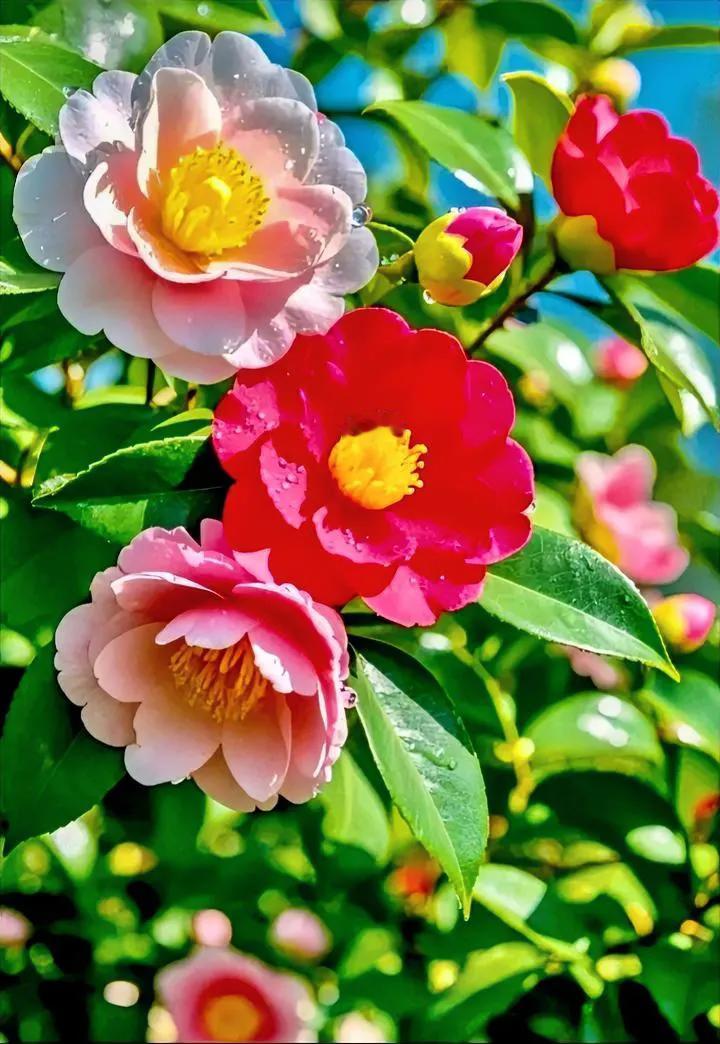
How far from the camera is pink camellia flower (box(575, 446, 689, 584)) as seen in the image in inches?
37.7

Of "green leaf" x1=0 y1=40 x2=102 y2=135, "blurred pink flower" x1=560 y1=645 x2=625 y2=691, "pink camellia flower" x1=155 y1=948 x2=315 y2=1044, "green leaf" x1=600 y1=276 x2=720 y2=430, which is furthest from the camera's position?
"blurred pink flower" x1=560 y1=645 x2=625 y2=691

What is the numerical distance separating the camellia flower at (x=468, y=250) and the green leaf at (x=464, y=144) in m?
0.19

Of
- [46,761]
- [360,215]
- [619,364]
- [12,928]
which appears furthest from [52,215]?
[619,364]

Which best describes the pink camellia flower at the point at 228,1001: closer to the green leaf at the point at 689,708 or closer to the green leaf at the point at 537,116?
the green leaf at the point at 689,708

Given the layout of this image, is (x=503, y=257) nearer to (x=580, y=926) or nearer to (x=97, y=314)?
(x=97, y=314)

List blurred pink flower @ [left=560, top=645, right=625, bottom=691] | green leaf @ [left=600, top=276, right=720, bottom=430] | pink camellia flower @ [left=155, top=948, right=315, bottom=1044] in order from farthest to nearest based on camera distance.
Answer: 1. blurred pink flower @ [left=560, top=645, right=625, bottom=691]
2. pink camellia flower @ [left=155, top=948, right=315, bottom=1044]
3. green leaf @ [left=600, top=276, right=720, bottom=430]

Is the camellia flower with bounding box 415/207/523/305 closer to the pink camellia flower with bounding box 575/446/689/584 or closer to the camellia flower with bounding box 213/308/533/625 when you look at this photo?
the camellia flower with bounding box 213/308/533/625

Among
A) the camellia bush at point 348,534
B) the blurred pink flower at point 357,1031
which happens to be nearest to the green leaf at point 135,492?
the camellia bush at point 348,534

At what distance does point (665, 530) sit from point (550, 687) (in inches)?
7.7

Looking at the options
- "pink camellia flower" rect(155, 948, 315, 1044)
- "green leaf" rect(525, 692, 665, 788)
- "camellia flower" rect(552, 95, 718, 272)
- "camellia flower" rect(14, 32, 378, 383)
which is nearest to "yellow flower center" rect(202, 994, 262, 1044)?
"pink camellia flower" rect(155, 948, 315, 1044)

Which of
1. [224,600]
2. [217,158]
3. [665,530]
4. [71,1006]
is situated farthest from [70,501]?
[665,530]

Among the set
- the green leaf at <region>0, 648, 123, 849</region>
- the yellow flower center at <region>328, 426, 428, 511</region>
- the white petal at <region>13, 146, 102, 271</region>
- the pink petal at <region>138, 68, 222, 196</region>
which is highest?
the pink petal at <region>138, 68, 222, 196</region>

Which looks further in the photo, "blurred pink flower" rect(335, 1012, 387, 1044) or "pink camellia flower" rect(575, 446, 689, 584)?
"pink camellia flower" rect(575, 446, 689, 584)

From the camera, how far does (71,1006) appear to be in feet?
2.79
